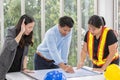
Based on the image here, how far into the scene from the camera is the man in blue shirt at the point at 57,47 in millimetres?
2572

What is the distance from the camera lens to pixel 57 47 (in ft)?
9.29

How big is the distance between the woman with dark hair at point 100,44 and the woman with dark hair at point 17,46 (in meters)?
0.65

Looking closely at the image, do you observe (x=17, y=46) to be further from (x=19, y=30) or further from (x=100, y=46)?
(x=100, y=46)

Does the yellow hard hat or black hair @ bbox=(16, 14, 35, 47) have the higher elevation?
black hair @ bbox=(16, 14, 35, 47)

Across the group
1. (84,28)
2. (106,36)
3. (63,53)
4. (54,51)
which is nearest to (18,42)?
(54,51)

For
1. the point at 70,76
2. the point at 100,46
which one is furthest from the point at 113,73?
the point at 100,46

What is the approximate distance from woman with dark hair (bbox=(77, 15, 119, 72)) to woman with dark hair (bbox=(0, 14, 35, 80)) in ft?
2.12

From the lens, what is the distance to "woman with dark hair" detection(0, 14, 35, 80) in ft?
7.55

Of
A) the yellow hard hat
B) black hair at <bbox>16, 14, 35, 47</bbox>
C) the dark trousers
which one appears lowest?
the dark trousers

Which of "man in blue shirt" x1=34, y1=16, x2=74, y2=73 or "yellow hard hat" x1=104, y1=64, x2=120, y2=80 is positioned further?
"man in blue shirt" x1=34, y1=16, x2=74, y2=73

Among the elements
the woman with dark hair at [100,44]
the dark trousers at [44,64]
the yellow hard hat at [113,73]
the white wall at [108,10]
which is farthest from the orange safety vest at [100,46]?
the white wall at [108,10]

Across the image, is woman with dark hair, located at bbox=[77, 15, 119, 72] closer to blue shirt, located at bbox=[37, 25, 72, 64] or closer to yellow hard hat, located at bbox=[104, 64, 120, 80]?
blue shirt, located at bbox=[37, 25, 72, 64]

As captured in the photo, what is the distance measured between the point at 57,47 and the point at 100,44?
503 mm

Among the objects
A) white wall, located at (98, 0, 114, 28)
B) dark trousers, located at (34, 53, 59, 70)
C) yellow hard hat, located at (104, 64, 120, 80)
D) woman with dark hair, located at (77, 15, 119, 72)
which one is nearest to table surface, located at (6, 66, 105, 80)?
woman with dark hair, located at (77, 15, 119, 72)
